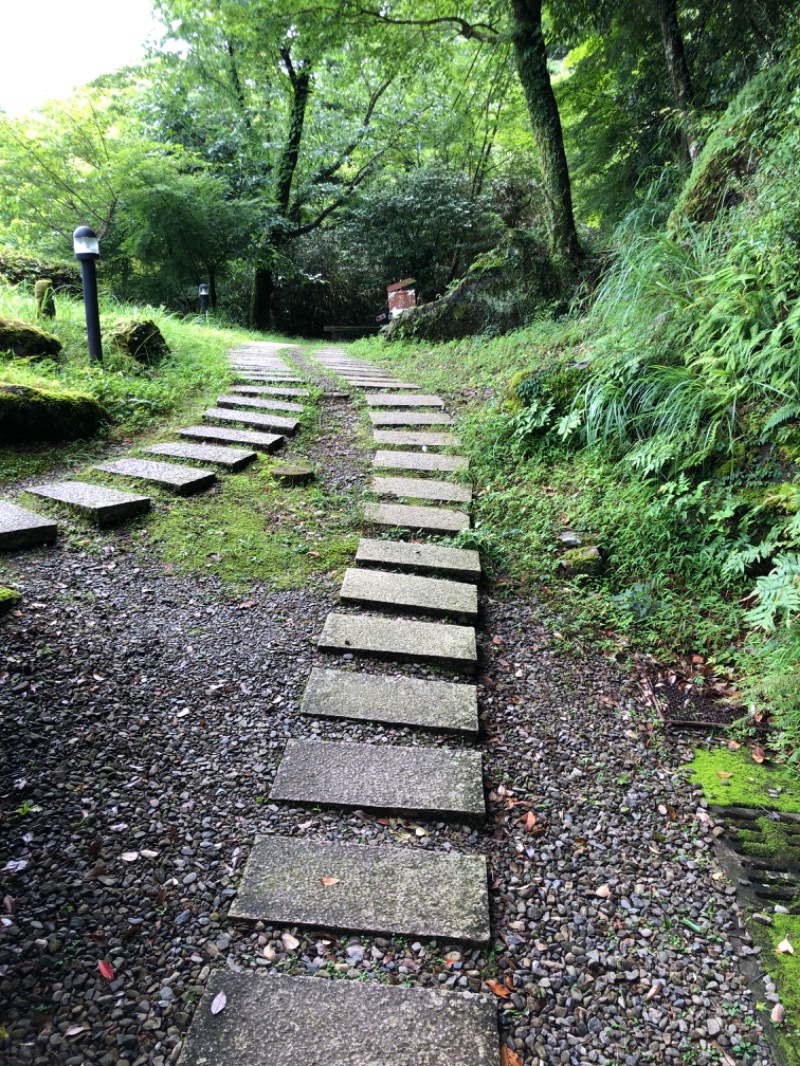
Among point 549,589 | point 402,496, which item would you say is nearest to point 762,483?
point 549,589

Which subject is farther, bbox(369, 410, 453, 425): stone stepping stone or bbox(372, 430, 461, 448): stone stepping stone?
bbox(369, 410, 453, 425): stone stepping stone

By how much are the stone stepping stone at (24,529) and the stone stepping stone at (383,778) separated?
1.66 metres

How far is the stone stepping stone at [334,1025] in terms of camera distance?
1195 millimetres

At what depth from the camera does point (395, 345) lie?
303 inches

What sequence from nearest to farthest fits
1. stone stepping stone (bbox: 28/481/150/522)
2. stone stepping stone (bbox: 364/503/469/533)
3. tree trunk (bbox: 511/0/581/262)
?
1. stone stepping stone (bbox: 28/481/150/522)
2. stone stepping stone (bbox: 364/503/469/533)
3. tree trunk (bbox: 511/0/581/262)

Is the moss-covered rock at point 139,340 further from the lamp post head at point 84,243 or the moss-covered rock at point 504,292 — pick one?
the moss-covered rock at point 504,292

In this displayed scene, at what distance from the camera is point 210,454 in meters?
3.83

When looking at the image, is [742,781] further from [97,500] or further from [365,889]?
[97,500]

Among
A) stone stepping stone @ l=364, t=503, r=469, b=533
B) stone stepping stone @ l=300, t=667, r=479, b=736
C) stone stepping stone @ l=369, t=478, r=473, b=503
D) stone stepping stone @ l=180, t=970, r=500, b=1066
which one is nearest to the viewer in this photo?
stone stepping stone @ l=180, t=970, r=500, b=1066

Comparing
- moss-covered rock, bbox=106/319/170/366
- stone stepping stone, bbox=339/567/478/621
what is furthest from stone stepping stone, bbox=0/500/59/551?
moss-covered rock, bbox=106/319/170/366

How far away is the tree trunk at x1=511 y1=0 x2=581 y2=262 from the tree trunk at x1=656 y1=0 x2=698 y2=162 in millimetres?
1144

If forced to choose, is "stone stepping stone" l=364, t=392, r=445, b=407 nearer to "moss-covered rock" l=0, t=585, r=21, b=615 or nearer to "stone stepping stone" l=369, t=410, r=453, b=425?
"stone stepping stone" l=369, t=410, r=453, b=425

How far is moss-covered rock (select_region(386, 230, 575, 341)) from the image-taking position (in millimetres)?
6470

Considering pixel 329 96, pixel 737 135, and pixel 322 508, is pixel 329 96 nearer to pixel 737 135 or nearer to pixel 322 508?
pixel 737 135
